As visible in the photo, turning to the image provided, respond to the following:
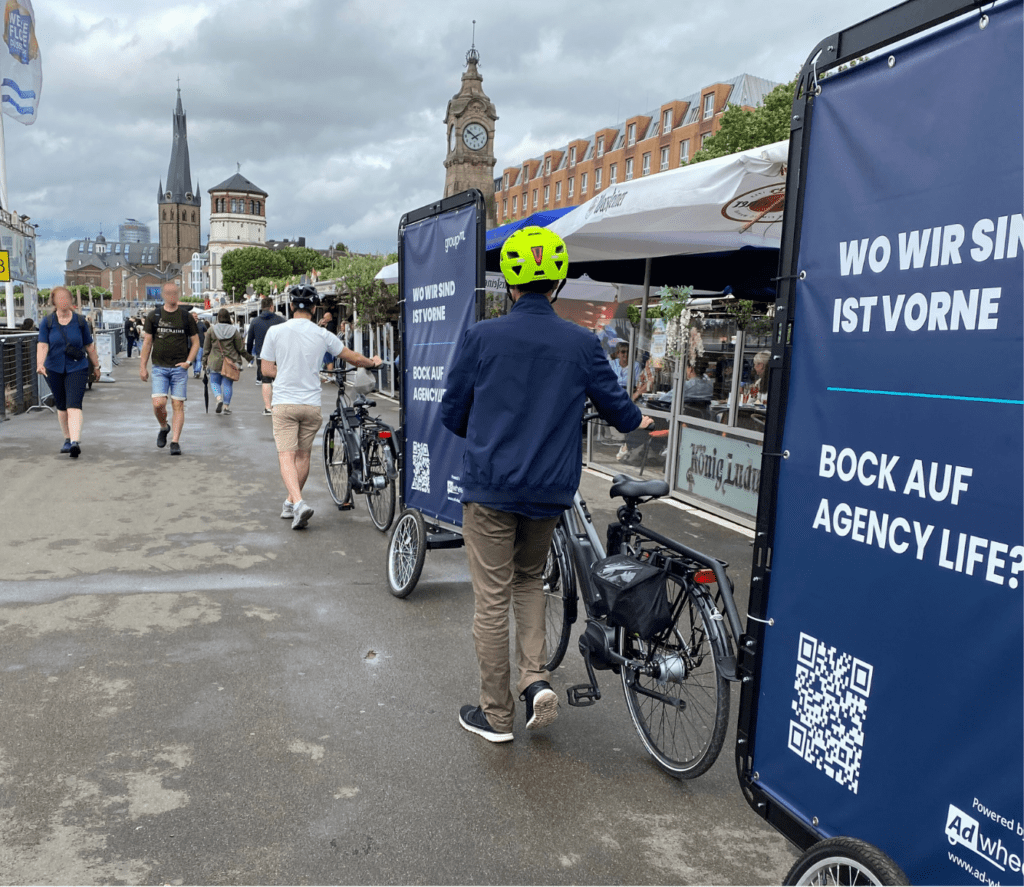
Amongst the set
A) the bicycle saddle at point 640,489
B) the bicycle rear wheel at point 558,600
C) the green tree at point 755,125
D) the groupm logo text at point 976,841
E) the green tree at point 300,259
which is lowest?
the bicycle rear wheel at point 558,600

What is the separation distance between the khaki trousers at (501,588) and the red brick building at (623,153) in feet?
183

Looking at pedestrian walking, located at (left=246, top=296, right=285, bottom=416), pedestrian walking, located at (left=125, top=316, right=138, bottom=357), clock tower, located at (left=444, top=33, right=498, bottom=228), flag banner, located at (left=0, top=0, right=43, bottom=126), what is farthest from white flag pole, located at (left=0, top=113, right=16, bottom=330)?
clock tower, located at (left=444, top=33, right=498, bottom=228)

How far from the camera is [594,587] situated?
3.51 meters

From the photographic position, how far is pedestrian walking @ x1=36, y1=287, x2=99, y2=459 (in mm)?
9828

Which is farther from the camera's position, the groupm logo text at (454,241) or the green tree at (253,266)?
the green tree at (253,266)

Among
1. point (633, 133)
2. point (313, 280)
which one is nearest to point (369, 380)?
point (313, 280)

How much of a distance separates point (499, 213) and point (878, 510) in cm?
10203

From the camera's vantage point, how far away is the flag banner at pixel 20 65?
1888cm

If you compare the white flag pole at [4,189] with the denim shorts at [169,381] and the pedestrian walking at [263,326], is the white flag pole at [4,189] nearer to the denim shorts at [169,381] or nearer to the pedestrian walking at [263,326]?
the pedestrian walking at [263,326]

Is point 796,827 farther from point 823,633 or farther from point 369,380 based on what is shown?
point 369,380

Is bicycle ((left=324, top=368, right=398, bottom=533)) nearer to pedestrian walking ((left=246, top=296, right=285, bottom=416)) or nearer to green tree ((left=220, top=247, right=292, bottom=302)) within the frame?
pedestrian walking ((left=246, top=296, right=285, bottom=416))

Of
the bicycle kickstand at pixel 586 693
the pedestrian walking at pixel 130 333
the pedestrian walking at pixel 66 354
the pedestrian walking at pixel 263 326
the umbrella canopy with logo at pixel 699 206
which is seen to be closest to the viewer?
the bicycle kickstand at pixel 586 693

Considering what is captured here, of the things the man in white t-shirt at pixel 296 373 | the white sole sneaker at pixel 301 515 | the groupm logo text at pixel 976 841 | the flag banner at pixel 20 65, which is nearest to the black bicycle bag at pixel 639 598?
the groupm logo text at pixel 976 841

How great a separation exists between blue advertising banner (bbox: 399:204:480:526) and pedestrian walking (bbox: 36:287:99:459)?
18.2 feet
